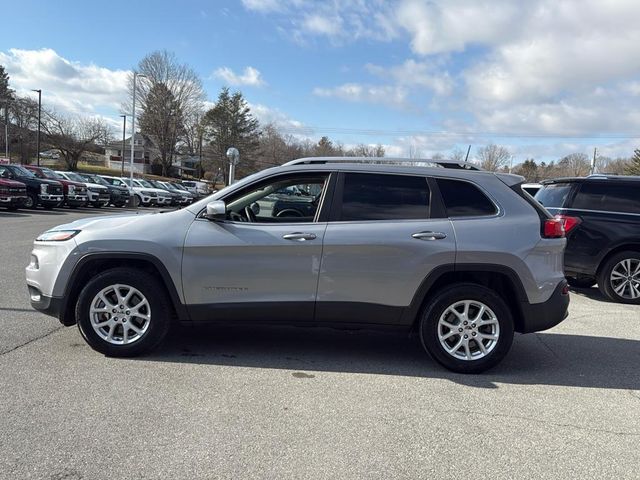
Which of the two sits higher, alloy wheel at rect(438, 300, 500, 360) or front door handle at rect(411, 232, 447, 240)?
front door handle at rect(411, 232, 447, 240)

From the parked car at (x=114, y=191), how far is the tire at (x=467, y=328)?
26.8 meters

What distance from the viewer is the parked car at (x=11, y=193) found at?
1944 cm

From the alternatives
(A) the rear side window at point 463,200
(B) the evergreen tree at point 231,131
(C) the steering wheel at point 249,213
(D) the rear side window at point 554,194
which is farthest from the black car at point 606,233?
(B) the evergreen tree at point 231,131

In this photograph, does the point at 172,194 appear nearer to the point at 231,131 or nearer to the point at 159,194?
the point at 159,194

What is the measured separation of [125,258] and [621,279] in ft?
23.6

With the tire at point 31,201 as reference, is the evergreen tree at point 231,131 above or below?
above

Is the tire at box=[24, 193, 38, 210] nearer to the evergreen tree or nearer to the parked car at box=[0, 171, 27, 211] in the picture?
the parked car at box=[0, 171, 27, 211]

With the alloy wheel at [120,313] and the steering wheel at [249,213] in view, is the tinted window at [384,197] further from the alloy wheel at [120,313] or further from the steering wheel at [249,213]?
the alloy wheel at [120,313]

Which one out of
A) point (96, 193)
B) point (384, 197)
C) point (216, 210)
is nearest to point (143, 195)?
point (96, 193)

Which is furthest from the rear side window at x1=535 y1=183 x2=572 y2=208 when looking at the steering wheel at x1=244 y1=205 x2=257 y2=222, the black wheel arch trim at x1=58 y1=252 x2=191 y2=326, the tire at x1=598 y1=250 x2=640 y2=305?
the black wheel arch trim at x1=58 y1=252 x2=191 y2=326

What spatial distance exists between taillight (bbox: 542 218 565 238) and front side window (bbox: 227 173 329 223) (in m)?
1.99

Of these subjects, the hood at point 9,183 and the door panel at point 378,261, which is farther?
the hood at point 9,183

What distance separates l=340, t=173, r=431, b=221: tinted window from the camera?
15.0 feet

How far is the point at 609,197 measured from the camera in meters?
8.03
